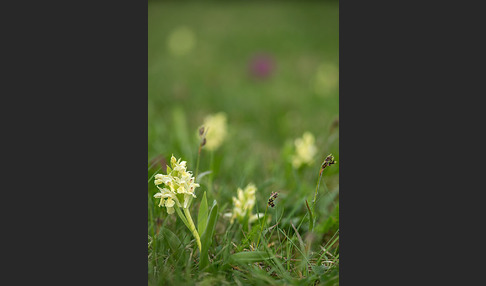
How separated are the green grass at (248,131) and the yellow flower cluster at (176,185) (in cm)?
10

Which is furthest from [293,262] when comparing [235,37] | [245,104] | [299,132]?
[235,37]

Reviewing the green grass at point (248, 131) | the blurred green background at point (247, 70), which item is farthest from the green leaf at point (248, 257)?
the blurred green background at point (247, 70)

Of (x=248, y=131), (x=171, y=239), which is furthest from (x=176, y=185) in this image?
(x=248, y=131)

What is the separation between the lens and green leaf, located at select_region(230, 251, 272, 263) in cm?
159

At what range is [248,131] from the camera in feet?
12.0

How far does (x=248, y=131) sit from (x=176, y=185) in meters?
2.16

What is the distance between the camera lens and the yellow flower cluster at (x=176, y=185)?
1.53m

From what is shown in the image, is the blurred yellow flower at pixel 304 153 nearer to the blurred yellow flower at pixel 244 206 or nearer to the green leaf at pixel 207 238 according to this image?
the blurred yellow flower at pixel 244 206

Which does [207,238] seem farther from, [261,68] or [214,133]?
[261,68]

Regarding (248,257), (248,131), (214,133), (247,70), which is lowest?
(248,257)

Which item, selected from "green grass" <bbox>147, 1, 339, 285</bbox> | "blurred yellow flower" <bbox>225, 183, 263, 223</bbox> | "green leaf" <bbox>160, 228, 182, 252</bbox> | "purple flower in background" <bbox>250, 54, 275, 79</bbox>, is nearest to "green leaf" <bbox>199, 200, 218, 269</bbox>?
"green grass" <bbox>147, 1, 339, 285</bbox>

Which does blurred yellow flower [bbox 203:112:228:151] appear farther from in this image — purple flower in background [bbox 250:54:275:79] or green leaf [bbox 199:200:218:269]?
purple flower in background [bbox 250:54:275:79]

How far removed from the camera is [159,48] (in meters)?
5.69

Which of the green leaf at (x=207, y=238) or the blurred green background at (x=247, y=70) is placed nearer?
the green leaf at (x=207, y=238)
